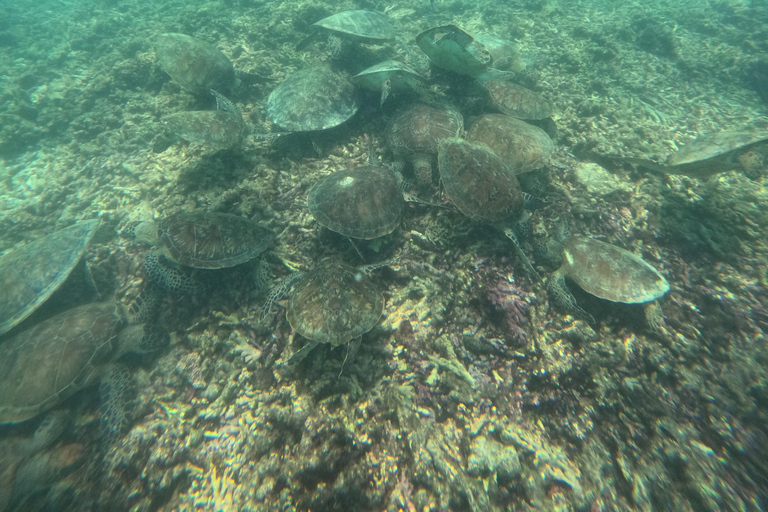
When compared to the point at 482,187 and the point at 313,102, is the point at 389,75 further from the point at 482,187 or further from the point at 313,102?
the point at 482,187

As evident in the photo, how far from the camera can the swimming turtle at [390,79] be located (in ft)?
18.0

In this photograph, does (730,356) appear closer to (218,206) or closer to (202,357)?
(202,357)

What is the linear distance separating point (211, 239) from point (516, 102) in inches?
256

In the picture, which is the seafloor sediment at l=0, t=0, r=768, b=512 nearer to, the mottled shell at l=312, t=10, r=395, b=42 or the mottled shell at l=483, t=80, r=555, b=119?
the mottled shell at l=483, t=80, r=555, b=119

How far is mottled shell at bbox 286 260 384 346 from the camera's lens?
339 centimetres

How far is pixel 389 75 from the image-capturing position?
562cm

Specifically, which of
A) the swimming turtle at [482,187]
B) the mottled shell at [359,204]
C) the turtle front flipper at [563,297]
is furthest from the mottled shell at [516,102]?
A: the turtle front flipper at [563,297]

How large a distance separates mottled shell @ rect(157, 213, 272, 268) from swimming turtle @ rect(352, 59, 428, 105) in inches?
154

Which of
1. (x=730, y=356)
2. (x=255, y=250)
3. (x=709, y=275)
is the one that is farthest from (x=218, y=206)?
(x=709, y=275)

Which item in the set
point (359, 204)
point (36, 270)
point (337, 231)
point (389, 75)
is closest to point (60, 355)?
point (36, 270)

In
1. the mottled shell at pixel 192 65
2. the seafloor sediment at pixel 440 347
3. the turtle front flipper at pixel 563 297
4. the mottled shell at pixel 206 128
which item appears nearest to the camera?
the seafloor sediment at pixel 440 347

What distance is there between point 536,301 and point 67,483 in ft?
19.5

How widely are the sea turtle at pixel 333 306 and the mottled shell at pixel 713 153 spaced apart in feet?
17.7

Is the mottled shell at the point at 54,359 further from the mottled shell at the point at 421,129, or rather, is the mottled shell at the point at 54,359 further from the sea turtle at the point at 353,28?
the sea turtle at the point at 353,28
